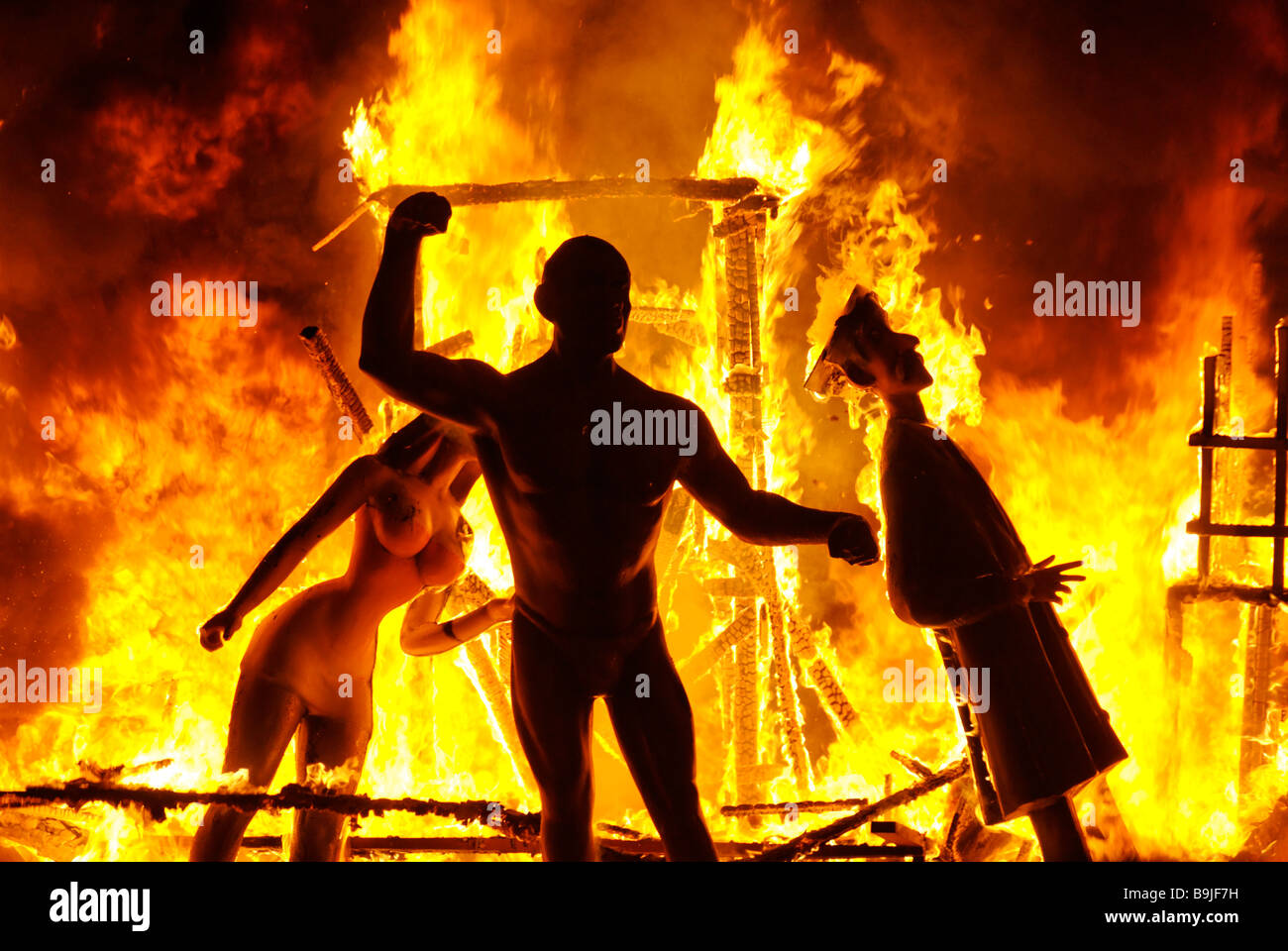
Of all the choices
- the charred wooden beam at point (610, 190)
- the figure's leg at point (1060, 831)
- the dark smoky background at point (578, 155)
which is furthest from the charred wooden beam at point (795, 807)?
the dark smoky background at point (578, 155)

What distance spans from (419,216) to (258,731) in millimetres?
1874

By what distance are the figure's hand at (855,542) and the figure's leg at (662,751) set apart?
604 millimetres

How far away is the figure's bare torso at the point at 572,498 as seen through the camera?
2951mm

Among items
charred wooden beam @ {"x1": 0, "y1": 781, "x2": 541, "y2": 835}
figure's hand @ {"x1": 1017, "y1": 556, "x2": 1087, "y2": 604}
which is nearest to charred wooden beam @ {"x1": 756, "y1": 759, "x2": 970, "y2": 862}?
figure's hand @ {"x1": 1017, "y1": 556, "x2": 1087, "y2": 604}

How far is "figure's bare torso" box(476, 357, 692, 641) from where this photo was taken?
295 cm

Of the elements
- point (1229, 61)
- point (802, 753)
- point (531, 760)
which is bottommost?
point (802, 753)

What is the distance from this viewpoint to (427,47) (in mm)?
6133

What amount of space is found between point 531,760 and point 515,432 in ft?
3.12

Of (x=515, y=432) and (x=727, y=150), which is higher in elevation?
(x=727, y=150)

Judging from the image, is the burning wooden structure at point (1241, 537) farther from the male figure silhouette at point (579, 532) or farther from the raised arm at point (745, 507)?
the male figure silhouette at point (579, 532)

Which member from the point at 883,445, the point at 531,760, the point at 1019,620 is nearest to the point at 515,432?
the point at 531,760
